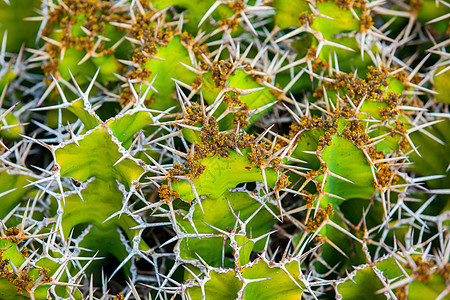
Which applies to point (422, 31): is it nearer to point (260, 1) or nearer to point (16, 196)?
point (260, 1)

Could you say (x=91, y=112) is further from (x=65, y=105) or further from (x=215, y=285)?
(x=215, y=285)

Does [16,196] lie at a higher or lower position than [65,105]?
lower

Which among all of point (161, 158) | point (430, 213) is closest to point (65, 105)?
point (161, 158)

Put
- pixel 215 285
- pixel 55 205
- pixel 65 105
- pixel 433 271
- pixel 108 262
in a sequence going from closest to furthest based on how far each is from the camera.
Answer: pixel 433 271 → pixel 215 285 → pixel 65 105 → pixel 55 205 → pixel 108 262

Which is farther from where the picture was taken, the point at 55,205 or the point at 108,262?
the point at 108,262

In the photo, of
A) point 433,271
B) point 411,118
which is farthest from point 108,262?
point 411,118

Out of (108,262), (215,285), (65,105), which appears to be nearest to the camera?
(215,285)

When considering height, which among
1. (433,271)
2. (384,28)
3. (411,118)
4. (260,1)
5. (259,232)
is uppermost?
(260,1)
